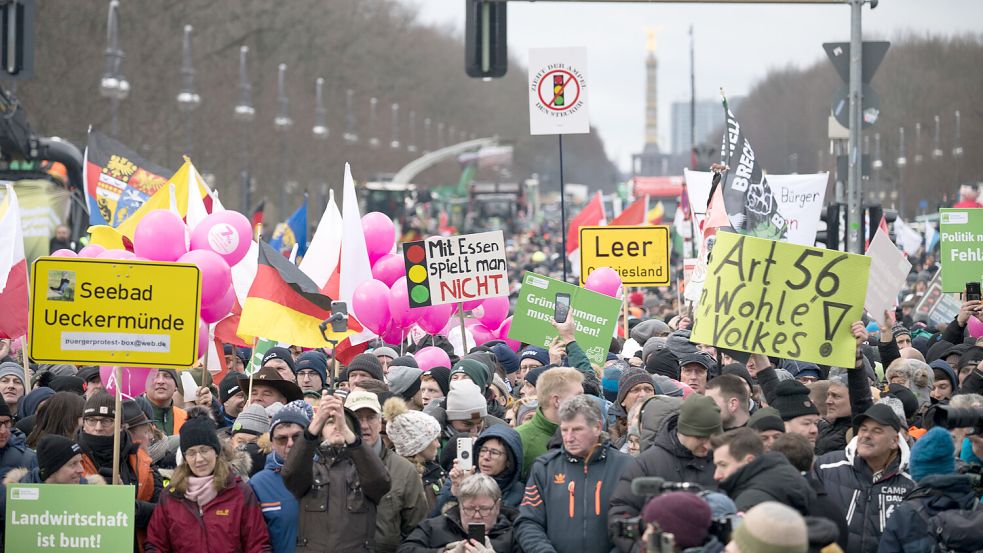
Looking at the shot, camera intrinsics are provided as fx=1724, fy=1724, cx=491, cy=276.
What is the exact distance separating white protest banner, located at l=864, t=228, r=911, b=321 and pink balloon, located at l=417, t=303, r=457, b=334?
151 inches

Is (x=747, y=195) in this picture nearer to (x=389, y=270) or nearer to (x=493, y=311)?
(x=493, y=311)

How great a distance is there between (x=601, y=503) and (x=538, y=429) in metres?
0.90

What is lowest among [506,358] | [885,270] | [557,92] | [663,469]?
[506,358]

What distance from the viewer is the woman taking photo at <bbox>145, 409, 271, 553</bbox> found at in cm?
724

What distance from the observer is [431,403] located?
28.8 feet

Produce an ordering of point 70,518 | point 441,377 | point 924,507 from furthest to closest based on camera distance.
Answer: point 441,377 → point 70,518 → point 924,507

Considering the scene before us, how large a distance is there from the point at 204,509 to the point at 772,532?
3.07 meters

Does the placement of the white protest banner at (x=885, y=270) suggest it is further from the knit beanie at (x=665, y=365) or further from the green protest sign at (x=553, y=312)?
the green protest sign at (x=553, y=312)

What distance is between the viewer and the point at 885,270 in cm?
1068

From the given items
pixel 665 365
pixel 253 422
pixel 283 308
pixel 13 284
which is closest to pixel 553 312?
pixel 665 365

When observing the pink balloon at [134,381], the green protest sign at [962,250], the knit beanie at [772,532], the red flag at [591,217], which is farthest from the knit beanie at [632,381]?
the red flag at [591,217]

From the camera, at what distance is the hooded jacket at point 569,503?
7117 millimetres

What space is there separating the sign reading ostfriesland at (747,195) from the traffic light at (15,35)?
5693 millimetres

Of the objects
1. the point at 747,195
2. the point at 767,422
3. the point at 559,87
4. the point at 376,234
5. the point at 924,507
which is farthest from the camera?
the point at 376,234
